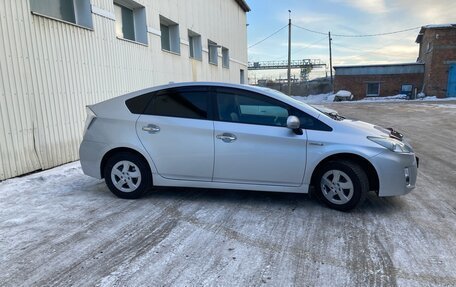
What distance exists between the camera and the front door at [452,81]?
32.8 metres

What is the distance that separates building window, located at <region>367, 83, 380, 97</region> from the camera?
37.0 metres

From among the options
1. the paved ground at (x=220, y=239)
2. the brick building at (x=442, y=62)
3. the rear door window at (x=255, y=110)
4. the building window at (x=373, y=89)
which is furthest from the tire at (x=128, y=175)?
the building window at (x=373, y=89)

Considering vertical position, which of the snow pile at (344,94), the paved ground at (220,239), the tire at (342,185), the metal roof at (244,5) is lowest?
the paved ground at (220,239)

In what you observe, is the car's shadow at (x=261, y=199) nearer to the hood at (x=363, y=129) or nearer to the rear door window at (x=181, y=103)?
the hood at (x=363, y=129)

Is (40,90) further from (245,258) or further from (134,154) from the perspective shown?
(245,258)

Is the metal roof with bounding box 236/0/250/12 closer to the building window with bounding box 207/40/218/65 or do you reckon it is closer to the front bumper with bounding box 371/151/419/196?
the building window with bounding box 207/40/218/65

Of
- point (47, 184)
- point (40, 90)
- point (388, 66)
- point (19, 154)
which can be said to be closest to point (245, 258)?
point (47, 184)

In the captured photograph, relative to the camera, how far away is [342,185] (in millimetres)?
4305

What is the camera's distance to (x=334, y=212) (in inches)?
171

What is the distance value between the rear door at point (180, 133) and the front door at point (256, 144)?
0.17 metres

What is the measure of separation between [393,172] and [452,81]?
116 feet

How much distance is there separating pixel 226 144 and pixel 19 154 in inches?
158

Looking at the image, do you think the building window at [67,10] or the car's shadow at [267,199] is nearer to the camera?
the car's shadow at [267,199]

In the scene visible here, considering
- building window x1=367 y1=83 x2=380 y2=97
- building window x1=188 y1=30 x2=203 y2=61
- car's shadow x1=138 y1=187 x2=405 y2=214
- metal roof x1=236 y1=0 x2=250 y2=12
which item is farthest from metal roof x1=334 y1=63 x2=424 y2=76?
car's shadow x1=138 y1=187 x2=405 y2=214
